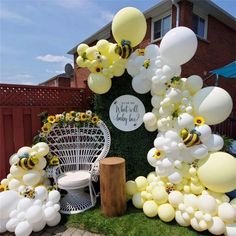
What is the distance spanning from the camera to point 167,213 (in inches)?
95.7

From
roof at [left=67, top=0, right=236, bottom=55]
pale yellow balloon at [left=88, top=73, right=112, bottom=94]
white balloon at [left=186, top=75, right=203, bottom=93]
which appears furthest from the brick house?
white balloon at [left=186, top=75, right=203, bottom=93]

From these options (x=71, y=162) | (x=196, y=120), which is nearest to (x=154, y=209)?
(x=196, y=120)

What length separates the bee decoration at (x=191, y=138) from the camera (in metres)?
2.42

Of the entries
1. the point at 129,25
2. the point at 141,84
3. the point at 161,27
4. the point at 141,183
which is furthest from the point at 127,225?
the point at 161,27

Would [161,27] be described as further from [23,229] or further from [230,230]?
[23,229]

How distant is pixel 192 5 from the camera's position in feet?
20.9

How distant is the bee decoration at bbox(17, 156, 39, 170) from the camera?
267 centimetres

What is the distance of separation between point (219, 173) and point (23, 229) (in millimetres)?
2360

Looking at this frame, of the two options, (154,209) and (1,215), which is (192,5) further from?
(1,215)

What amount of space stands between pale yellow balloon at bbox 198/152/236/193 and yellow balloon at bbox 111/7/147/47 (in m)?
2.07

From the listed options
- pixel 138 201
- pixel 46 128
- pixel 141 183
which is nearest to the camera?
pixel 138 201

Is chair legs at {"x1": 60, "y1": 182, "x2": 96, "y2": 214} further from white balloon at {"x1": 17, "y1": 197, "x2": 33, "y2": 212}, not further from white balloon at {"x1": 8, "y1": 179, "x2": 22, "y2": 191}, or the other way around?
white balloon at {"x1": 8, "y1": 179, "x2": 22, "y2": 191}

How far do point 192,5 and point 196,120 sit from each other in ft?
18.0

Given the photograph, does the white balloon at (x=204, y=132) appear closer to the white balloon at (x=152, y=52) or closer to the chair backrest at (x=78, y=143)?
the white balloon at (x=152, y=52)
